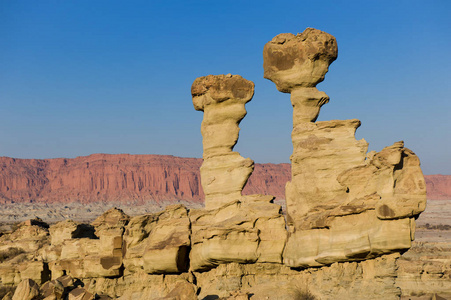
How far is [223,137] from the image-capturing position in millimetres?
22828

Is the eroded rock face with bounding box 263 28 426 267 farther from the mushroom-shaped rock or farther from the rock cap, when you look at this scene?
the rock cap

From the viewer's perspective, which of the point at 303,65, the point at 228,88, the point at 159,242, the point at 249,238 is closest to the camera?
the point at 249,238

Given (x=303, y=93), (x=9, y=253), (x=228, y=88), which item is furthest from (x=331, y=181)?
(x=9, y=253)

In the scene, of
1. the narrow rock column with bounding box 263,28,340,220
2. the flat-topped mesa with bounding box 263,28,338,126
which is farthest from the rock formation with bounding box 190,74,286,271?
the flat-topped mesa with bounding box 263,28,338,126

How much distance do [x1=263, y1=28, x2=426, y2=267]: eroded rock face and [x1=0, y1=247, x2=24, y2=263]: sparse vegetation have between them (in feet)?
50.6

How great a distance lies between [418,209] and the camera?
1645cm

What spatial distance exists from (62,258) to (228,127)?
32.8 ft

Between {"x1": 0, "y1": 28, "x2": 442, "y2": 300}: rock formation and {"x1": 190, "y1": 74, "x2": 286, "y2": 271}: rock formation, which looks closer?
{"x1": 0, "y1": 28, "x2": 442, "y2": 300}: rock formation

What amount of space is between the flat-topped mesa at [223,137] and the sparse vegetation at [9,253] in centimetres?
1179

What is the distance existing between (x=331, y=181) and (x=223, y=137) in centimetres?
545

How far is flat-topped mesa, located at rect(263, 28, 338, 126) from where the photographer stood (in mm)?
20766

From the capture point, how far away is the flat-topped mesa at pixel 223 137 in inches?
878

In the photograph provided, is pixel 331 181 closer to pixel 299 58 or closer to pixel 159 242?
pixel 299 58

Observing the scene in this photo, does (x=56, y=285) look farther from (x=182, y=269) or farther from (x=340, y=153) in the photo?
(x=340, y=153)
